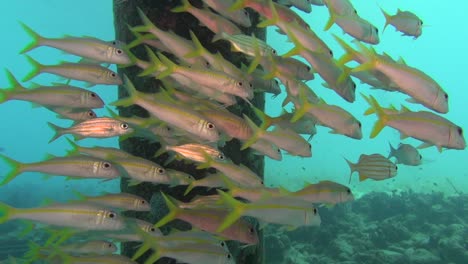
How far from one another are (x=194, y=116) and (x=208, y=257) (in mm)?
1218

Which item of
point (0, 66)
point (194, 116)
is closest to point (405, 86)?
point (194, 116)

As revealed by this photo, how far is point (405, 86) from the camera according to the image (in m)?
3.07

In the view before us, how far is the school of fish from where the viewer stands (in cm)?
305

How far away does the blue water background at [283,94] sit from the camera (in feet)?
140

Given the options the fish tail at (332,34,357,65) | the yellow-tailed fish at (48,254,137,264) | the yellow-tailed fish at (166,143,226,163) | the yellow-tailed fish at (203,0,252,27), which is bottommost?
the yellow-tailed fish at (48,254,137,264)

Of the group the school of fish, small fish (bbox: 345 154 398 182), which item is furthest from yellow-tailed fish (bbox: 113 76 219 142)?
small fish (bbox: 345 154 398 182)

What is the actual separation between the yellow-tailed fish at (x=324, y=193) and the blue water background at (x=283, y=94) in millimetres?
25215

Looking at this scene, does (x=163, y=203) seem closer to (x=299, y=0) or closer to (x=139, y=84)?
(x=139, y=84)

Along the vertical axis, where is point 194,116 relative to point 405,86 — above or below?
below

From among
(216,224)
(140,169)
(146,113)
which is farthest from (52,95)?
(216,224)

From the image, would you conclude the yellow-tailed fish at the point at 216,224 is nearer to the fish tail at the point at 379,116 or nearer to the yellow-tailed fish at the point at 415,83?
the fish tail at the point at 379,116

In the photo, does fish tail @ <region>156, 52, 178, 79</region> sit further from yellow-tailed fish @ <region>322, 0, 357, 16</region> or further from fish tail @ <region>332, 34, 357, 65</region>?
yellow-tailed fish @ <region>322, 0, 357, 16</region>

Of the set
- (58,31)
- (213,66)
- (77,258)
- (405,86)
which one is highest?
(58,31)

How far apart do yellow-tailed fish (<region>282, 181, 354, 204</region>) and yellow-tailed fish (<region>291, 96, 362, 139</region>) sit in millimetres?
521
